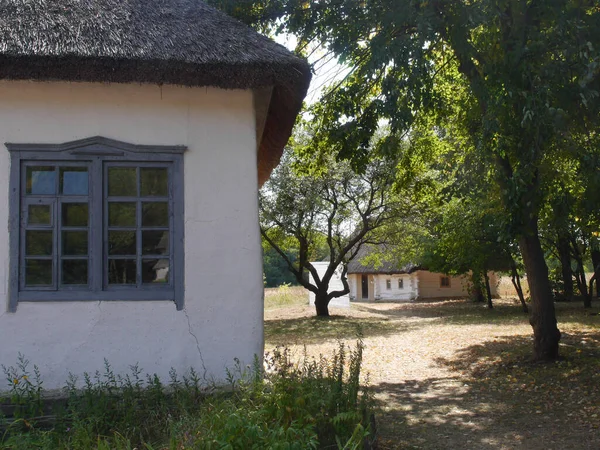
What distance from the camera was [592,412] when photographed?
8.22 meters

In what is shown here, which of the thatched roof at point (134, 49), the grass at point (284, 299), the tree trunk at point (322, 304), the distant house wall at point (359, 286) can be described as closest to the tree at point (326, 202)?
the tree trunk at point (322, 304)

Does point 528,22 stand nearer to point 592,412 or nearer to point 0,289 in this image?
point 592,412

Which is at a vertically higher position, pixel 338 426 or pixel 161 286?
pixel 161 286

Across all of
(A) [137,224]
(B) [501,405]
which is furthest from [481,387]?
(A) [137,224]

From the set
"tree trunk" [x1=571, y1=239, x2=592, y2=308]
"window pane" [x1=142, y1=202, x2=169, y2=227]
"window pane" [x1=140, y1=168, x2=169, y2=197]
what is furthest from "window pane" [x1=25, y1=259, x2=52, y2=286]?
"tree trunk" [x1=571, y1=239, x2=592, y2=308]

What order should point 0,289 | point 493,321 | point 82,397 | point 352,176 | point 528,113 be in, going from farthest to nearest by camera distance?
point 352,176 < point 493,321 < point 528,113 < point 0,289 < point 82,397

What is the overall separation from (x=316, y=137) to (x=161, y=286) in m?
7.24

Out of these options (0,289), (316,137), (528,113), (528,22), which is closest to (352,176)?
(316,137)

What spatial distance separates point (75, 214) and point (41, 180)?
488 millimetres

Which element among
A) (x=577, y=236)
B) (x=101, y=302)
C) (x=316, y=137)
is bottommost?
(x=101, y=302)

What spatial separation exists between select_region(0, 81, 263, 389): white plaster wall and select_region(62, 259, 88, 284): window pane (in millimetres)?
251

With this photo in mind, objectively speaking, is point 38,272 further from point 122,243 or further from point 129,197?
point 129,197

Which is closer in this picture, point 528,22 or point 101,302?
point 101,302

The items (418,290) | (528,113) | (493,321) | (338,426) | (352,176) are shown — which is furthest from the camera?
(418,290)
